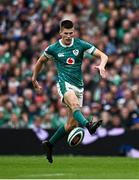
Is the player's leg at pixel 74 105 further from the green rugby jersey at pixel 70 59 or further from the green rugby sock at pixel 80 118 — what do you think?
the green rugby jersey at pixel 70 59

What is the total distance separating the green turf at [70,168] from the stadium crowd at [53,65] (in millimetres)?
2799

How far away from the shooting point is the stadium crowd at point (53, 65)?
66.3ft

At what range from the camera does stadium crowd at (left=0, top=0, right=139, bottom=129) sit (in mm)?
20219

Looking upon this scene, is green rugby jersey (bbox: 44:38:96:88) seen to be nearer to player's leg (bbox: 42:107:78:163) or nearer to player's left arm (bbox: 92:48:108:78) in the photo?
player's left arm (bbox: 92:48:108:78)

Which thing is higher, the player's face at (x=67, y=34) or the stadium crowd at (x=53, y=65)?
the player's face at (x=67, y=34)

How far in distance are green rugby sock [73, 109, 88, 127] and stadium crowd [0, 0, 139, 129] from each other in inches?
217

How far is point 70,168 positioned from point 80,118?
1.43 metres

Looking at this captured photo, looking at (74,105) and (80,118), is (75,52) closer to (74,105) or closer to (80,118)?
(74,105)

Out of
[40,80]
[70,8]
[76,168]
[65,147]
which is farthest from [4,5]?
[76,168]

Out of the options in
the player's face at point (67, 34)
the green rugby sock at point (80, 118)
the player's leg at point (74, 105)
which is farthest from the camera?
the player's face at point (67, 34)

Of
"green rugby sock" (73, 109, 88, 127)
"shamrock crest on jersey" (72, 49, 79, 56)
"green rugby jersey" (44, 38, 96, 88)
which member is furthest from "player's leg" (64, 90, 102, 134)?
"shamrock crest on jersey" (72, 49, 79, 56)

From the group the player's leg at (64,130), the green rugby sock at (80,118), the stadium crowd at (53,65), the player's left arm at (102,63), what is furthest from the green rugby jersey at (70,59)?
the stadium crowd at (53,65)

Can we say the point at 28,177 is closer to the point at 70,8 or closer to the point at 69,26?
the point at 69,26

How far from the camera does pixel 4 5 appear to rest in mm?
24828
